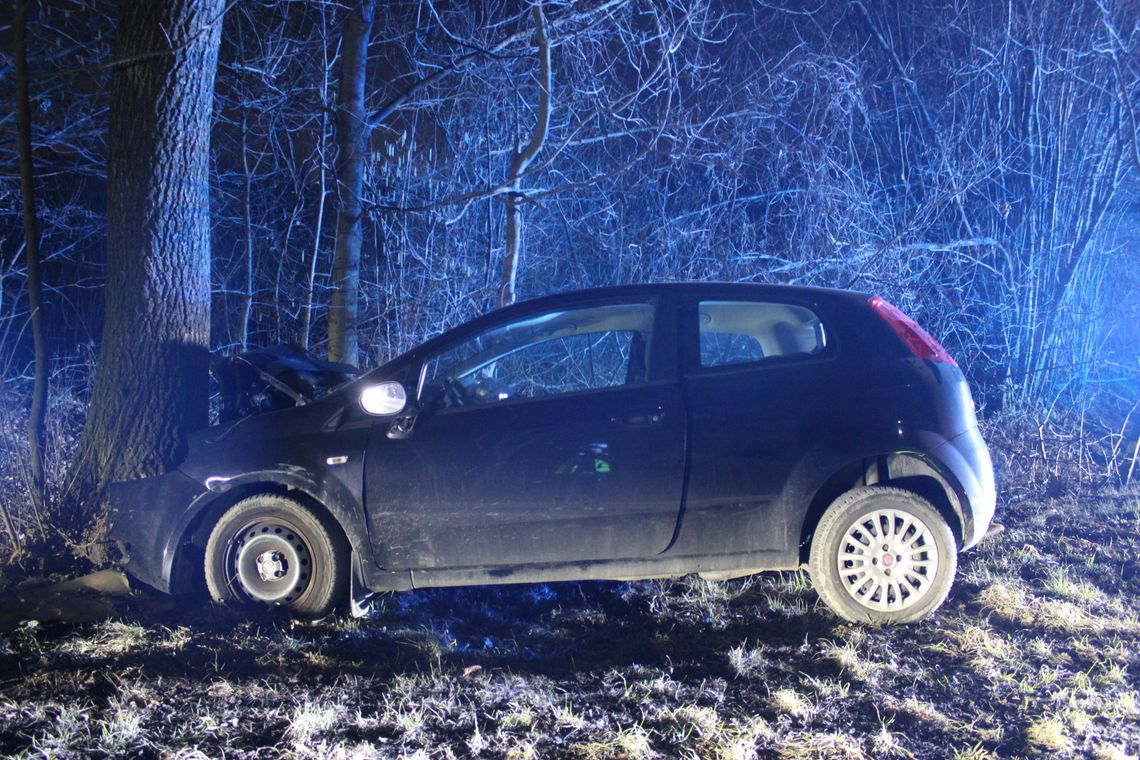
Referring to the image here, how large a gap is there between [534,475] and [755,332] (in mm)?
1391

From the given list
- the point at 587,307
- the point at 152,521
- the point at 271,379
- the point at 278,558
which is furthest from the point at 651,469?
the point at 152,521

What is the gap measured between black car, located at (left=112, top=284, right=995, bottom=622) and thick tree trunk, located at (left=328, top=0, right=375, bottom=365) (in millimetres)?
4438

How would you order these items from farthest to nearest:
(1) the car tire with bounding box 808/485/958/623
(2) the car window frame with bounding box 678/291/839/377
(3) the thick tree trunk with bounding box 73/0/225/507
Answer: (3) the thick tree trunk with bounding box 73/0/225/507 → (2) the car window frame with bounding box 678/291/839/377 → (1) the car tire with bounding box 808/485/958/623

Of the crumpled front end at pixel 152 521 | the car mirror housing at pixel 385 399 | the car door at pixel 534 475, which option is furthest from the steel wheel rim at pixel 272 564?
the car mirror housing at pixel 385 399

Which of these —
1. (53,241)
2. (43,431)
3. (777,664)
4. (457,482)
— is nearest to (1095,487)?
(777,664)

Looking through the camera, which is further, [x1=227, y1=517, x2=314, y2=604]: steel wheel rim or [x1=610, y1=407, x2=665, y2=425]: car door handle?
[x1=227, y1=517, x2=314, y2=604]: steel wheel rim

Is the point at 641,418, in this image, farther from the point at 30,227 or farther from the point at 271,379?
the point at 30,227

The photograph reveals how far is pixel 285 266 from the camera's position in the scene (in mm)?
11203

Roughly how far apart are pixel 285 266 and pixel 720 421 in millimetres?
8822

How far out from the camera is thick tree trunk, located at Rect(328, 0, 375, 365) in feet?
27.7

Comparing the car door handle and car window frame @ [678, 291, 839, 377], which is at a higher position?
car window frame @ [678, 291, 839, 377]

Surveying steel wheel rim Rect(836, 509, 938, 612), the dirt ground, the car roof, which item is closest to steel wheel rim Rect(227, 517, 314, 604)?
the dirt ground

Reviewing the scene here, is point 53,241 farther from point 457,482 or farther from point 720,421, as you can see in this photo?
point 720,421

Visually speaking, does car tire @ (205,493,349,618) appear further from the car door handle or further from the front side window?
the car door handle
